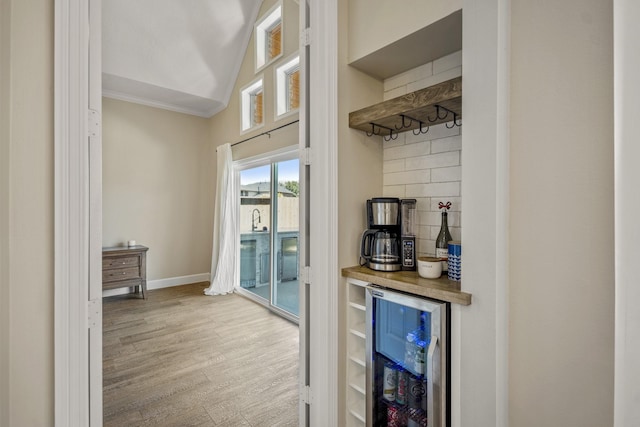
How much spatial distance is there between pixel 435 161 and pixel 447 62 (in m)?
0.53

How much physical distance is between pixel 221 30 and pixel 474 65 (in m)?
3.93

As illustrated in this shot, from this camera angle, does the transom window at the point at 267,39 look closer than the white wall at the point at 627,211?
No

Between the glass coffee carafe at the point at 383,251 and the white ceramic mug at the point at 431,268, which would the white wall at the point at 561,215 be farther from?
the glass coffee carafe at the point at 383,251

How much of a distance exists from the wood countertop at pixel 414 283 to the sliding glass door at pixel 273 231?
2.11 metres

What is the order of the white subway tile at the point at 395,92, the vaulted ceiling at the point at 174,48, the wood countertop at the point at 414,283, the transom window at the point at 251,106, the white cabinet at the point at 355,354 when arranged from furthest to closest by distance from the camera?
the transom window at the point at 251,106
the vaulted ceiling at the point at 174,48
the white subway tile at the point at 395,92
the white cabinet at the point at 355,354
the wood countertop at the point at 414,283

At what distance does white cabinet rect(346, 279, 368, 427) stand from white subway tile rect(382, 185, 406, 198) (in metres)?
0.60

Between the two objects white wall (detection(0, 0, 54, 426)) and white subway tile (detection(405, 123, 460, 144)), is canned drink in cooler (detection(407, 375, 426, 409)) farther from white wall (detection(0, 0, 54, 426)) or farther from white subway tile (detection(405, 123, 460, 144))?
white wall (detection(0, 0, 54, 426))

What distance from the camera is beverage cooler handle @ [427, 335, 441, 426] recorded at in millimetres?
1302

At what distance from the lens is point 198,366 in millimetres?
2484

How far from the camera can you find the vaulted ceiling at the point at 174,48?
3.61 m

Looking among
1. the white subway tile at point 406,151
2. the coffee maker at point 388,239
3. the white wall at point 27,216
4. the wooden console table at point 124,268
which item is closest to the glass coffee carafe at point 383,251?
the coffee maker at point 388,239

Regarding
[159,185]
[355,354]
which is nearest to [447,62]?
[355,354]

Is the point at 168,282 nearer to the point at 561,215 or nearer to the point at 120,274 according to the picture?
the point at 120,274

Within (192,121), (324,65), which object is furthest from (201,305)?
(324,65)
